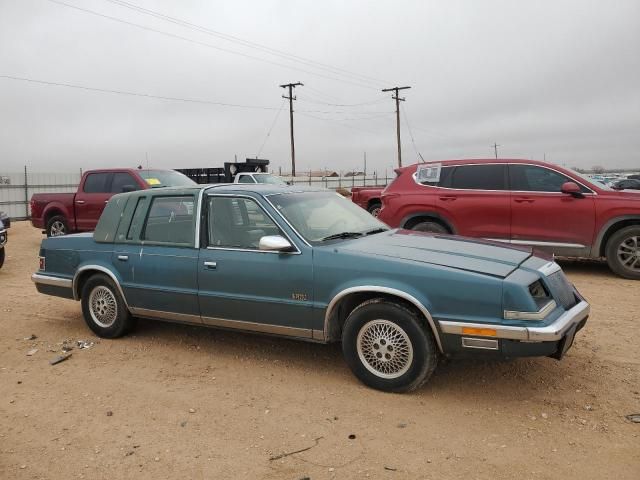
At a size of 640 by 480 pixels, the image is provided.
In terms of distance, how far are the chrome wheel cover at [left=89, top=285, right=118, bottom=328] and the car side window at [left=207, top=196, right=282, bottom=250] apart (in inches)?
55.4

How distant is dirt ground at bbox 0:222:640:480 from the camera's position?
3.16 m

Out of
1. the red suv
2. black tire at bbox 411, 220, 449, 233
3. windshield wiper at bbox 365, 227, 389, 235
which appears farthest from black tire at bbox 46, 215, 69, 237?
windshield wiper at bbox 365, 227, 389, 235

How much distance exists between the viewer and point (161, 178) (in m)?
11.9

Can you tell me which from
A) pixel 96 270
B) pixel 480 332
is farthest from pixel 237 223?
pixel 480 332

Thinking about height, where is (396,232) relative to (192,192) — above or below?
below

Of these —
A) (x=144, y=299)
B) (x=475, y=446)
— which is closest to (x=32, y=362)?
(x=144, y=299)

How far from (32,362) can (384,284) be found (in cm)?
329

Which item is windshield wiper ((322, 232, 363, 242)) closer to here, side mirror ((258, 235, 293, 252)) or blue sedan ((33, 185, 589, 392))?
blue sedan ((33, 185, 589, 392))

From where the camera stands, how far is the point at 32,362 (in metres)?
4.98

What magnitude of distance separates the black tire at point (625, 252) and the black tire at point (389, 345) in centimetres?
531

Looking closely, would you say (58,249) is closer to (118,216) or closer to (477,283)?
(118,216)

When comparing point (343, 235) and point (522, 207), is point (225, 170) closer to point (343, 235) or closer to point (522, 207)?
point (522, 207)

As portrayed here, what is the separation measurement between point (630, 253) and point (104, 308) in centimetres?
702

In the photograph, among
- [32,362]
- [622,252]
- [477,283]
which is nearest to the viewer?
[477,283]
